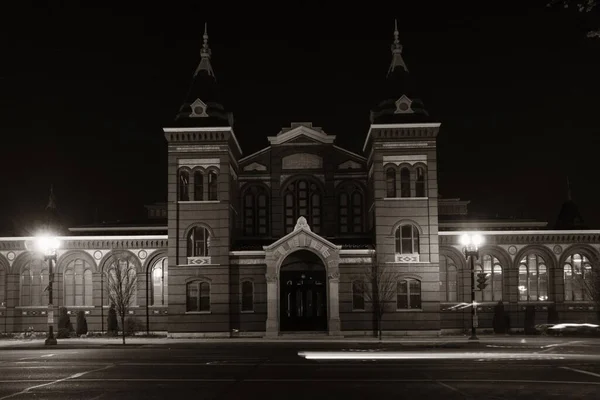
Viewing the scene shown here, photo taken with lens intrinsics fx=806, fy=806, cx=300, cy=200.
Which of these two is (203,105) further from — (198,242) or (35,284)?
(35,284)

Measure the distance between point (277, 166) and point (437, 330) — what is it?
14386mm

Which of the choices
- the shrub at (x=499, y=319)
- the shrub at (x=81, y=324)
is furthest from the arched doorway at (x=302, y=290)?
the shrub at (x=81, y=324)

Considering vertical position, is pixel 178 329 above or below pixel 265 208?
below

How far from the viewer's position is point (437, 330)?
4578 cm

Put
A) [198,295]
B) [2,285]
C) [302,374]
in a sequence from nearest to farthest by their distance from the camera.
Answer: [302,374]
[198,295]
[2,285]

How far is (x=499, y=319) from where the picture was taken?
158ft

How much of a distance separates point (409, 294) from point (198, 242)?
12.6 m

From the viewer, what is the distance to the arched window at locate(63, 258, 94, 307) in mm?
50125

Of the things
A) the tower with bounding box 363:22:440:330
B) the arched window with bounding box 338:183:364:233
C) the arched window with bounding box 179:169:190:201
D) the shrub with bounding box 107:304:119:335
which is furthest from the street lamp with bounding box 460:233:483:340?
the shrub with bounding box 107:304:119:335

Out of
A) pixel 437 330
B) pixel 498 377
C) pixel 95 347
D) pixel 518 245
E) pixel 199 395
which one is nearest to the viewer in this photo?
pixel 199 395

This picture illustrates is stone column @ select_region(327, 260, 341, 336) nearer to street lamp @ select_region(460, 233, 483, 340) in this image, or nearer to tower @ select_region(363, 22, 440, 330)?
tower @ select_region(363, 22, 440, 330)

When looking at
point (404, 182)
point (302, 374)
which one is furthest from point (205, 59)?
point (302, 374)

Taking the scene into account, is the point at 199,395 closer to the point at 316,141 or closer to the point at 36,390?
the point at 36,390

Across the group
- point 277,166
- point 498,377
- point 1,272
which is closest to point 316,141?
point 277,166
